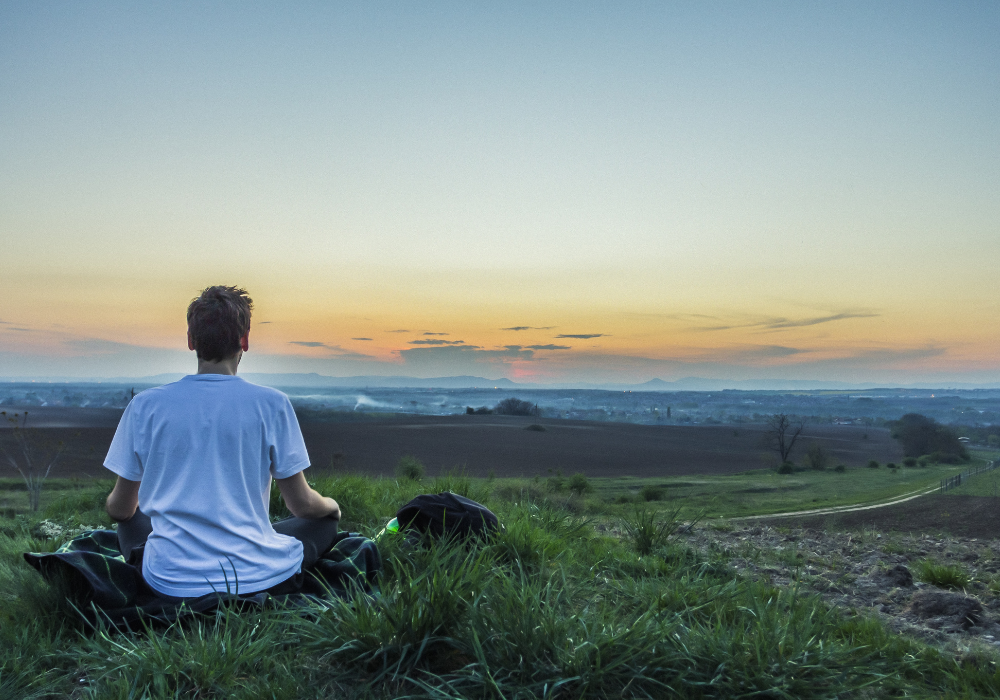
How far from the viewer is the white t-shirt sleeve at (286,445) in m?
2.96

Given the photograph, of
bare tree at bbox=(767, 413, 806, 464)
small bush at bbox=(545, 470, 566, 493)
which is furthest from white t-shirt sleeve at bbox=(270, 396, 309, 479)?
bare tree at bbox=(767, 413, 806, 464)

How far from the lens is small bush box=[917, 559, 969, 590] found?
187 inches

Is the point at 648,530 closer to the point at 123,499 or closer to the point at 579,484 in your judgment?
the point at 123,499

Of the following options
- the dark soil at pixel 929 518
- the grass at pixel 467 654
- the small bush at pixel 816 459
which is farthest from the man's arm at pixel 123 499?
the small bush at pixel 816 459

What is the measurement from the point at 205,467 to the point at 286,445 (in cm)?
37

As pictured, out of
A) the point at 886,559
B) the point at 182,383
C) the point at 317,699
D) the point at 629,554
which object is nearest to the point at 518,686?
the point at 317,699

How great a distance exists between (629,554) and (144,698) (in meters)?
3.72

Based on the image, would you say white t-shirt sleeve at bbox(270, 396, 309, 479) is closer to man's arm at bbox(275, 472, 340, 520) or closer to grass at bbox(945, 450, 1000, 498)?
man's arm at bbox(275, 472, 340, 520)

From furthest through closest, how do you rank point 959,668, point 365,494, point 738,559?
1. point 365,494
2. point 738,559
3. point 959,668

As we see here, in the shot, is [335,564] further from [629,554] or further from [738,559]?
[738,559]

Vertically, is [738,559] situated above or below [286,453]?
below

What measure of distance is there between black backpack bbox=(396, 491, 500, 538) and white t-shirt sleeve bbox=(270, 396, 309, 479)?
1217 millimetres

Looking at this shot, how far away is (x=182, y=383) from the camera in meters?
2.93

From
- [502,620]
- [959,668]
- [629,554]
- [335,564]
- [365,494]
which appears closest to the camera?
[502,620]
